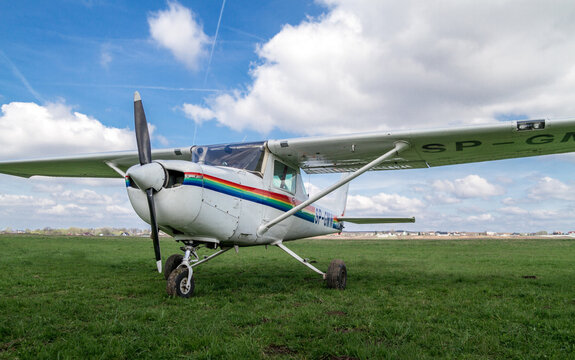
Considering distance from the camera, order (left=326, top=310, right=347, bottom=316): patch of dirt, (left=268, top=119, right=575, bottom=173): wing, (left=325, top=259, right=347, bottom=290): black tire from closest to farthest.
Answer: (left=326, top=310, right=347, bottom=316): patch of dirt → (left=268, top=119, right=575, bottom=173): wing → (left=325, top=259, right=347, bottom=290): black tire

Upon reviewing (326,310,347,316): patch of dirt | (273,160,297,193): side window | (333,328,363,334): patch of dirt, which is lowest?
(326,310,347,316): patch of dirt

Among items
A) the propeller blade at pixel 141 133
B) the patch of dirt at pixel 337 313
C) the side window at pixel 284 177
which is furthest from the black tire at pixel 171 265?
the patch of dirt at pixel 337 313

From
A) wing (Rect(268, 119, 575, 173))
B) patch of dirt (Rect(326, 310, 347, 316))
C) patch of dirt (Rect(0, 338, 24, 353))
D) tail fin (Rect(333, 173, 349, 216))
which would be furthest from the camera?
tail fin (Rect(333, 173, 349, 216))

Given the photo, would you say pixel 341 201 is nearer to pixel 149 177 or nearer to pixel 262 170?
pixel 262 170

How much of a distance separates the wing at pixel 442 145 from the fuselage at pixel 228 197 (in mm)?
668

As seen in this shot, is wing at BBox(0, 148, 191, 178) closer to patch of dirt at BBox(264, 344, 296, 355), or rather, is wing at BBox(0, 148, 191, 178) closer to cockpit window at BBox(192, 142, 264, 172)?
cockpit window at BBox(192, 142, 264, 172)

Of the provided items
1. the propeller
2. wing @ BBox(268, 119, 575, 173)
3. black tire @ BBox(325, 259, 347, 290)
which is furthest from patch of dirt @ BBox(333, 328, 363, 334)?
wing @ BBox(268, 119, 575, 173)

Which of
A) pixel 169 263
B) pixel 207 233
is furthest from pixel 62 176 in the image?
pixel 207 233

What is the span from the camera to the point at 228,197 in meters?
6.30

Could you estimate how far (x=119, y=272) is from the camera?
10.0 m

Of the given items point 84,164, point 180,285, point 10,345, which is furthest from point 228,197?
point 84,164

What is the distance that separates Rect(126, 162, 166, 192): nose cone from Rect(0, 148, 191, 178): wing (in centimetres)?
370

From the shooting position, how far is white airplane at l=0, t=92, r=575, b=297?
5.55 m

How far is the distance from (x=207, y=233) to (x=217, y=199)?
603 mm
